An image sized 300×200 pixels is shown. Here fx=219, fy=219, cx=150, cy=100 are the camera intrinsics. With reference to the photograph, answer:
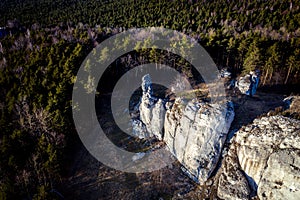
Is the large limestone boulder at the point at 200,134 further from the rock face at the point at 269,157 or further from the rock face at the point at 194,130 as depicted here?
the rock face at the point at 269,157

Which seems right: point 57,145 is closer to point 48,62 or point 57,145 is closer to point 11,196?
point 11,196

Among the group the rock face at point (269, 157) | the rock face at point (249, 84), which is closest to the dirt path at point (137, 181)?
the rock face at point (249, 84)

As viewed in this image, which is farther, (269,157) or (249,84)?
(249,84)

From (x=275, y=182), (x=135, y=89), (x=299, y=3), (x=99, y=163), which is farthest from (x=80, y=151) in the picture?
(x=299, y=3)

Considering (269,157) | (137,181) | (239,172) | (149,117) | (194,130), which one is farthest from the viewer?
(149,117)

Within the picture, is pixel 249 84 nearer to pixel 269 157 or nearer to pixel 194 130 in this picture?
pixel 194 130

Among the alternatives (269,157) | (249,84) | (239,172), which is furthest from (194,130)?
(249,84)
